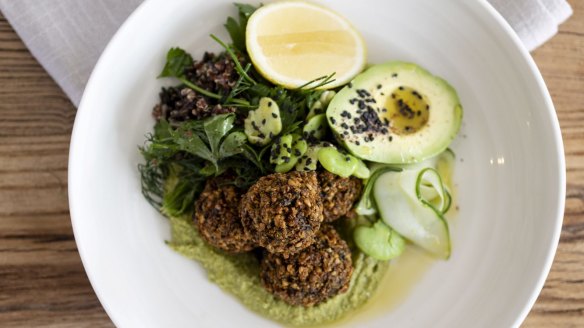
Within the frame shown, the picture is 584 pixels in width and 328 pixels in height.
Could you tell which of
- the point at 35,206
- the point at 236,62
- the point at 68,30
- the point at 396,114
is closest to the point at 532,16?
the point at 396,114

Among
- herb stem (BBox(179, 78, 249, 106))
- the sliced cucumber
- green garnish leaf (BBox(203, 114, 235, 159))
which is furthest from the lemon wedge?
the sliced cucumber

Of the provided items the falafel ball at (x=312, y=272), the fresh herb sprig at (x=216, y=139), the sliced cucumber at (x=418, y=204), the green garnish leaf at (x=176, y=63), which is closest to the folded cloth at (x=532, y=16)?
the sliced cucumber at (x=418, y=204)

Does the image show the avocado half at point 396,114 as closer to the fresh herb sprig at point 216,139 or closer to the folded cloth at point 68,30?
the fresh herb sprig at point 216,139

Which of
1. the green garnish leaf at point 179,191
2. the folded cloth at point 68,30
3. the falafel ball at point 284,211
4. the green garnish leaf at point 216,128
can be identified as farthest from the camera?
the folded cloth at point 68,30

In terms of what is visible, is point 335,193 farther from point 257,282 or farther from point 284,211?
point 257,282

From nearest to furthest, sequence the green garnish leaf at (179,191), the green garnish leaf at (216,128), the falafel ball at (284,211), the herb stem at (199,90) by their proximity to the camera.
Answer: the falafel ball at (284,211) → the green garnish leaf at (216,128) → the herb stem at (199,90) → the green garnish leaf at (179,191)

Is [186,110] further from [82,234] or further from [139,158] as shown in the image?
[82,234]

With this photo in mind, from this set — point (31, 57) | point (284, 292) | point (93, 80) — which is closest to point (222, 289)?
point (284, 292)
